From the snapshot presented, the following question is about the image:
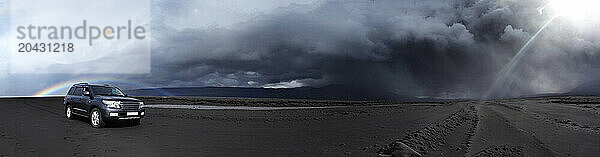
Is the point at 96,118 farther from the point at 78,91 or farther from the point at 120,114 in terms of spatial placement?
the point at 78,91

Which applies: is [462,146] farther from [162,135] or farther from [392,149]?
[162,135]

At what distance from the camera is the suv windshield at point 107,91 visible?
15164mm

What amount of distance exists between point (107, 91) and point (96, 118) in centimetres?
200

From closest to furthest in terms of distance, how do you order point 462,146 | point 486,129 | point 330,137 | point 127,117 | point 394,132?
point 462,146
point 330,137
point 394,132
point 486,129
point 127,117

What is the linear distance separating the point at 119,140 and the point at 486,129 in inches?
529

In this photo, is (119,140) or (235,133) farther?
(235,133)

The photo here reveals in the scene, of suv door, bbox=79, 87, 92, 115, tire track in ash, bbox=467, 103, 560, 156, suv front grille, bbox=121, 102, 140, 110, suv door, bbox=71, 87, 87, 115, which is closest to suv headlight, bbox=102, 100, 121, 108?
suv front grille, bbox=121, 102, 140, 110

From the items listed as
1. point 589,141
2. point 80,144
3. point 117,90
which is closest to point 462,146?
point 589,141

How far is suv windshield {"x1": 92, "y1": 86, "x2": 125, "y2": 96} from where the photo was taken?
15.2 meters

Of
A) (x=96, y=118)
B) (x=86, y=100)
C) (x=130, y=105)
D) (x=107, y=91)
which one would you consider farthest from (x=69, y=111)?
(x=130, y=105)

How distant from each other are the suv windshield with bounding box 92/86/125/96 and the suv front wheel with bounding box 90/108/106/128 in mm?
1150

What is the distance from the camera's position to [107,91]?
15641 mm

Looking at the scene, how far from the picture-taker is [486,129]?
12969mm

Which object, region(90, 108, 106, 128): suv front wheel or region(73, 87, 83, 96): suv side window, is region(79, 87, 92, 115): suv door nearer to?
region(73, 87, 83, 96): suv side window
